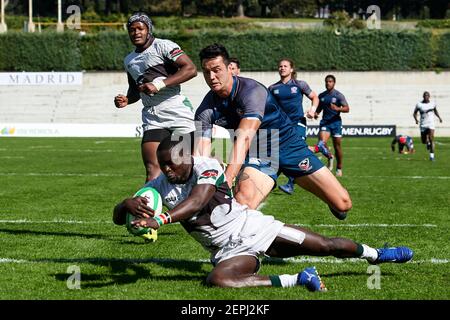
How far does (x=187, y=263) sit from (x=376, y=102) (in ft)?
142

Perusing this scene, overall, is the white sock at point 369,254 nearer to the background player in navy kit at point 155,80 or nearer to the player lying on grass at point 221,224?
the player lying on grass at point 221,224

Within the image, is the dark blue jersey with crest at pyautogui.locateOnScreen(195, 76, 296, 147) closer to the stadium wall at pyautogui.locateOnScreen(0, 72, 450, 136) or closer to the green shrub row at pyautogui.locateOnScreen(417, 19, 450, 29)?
the stadium wall at pyautogui.locateOnScreen(0, 72, 450, 136)

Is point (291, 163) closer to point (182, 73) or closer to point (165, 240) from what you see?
point (182, 73)

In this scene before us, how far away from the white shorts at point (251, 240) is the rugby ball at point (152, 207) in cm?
69

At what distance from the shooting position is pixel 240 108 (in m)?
8.12

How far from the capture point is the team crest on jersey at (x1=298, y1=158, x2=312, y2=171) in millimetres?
8758

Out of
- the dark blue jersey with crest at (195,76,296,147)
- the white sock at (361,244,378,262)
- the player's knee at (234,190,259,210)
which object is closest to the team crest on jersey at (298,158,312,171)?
the dark blue jersey with crest at (195,76,296,147)

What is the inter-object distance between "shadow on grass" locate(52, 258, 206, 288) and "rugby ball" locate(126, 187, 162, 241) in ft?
2.20

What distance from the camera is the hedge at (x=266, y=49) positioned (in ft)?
180

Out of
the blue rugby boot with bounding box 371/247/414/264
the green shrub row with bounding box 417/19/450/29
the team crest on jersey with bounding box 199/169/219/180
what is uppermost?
the green shrub row with bounding box 417/19/450/29

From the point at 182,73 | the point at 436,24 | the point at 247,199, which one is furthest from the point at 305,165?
the point at 436,24

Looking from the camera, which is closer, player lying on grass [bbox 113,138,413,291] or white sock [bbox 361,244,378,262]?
player lying on grass [bbox 113,138,413,291]

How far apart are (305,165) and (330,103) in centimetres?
1151
